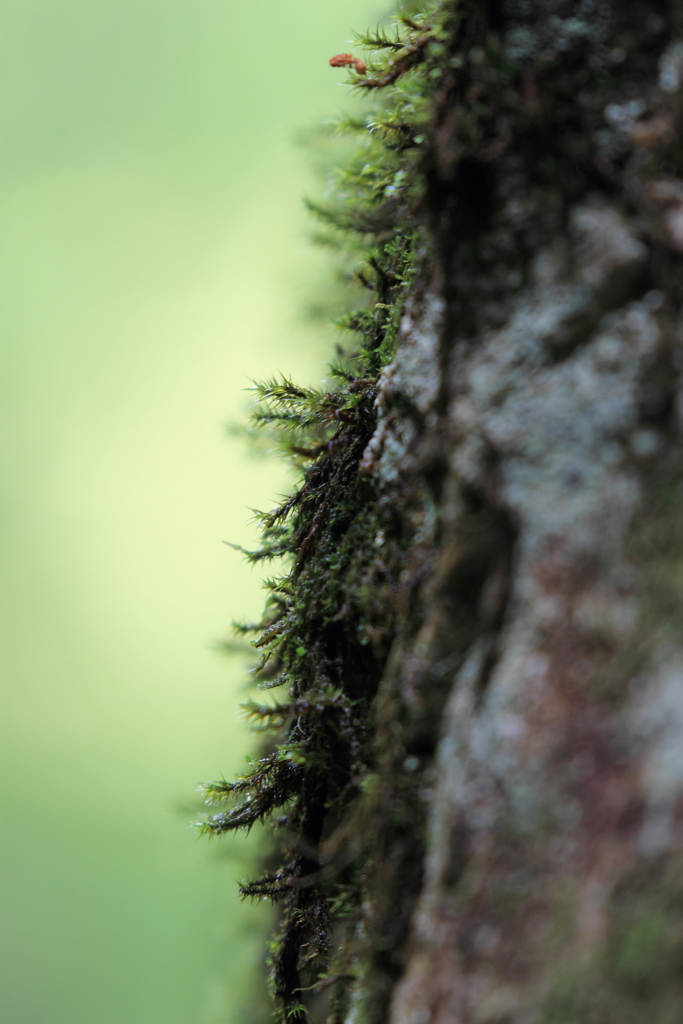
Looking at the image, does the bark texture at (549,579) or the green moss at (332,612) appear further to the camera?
the green moss at (332,612)

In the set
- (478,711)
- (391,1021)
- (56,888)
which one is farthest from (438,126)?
(56,888)

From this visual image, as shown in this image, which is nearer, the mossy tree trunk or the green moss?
the mossy tree trunk

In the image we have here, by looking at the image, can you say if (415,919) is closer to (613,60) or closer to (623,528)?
(623,528)

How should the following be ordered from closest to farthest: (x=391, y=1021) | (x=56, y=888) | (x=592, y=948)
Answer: (x=592, y=948) → (x=391, y=1021) → (x=56, y=888)

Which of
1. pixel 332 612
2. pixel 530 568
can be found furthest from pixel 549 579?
pixel 332 612

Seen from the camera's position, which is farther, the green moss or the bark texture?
the green moss

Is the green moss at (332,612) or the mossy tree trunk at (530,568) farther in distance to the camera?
the green moss at (332,612)

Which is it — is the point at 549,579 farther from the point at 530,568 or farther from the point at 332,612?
the point at 332,612
